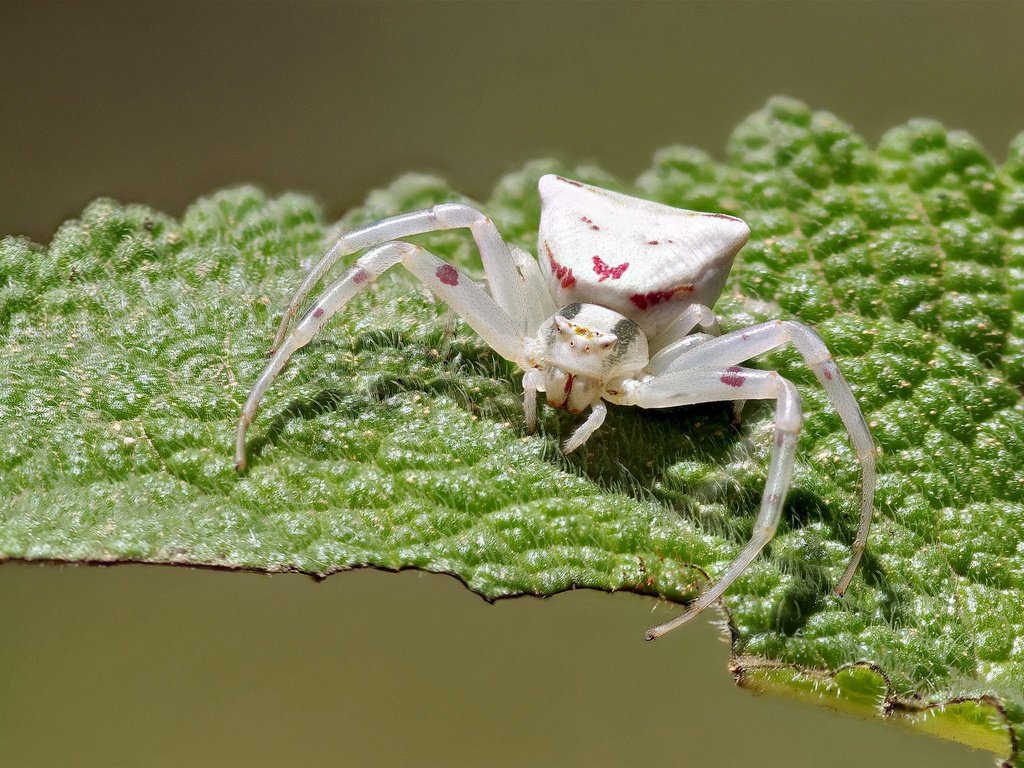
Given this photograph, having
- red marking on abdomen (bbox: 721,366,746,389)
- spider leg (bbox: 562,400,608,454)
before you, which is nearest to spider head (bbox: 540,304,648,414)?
spider leg (bbox: 562,400,608,454)

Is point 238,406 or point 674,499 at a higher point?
point 238,406

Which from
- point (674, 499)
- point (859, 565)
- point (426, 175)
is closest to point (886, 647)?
point (859, 565)

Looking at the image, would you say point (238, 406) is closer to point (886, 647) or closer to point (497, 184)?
point (497, 184)

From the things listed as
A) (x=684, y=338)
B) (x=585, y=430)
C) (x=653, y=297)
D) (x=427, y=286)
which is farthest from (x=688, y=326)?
(x=427, y=286)

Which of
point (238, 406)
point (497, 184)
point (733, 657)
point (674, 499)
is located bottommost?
point (733, 657)

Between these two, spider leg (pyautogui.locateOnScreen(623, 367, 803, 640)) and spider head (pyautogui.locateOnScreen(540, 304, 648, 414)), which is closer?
spider leg (pyautogui.locateOnScreen(623, 367, 803, 640))

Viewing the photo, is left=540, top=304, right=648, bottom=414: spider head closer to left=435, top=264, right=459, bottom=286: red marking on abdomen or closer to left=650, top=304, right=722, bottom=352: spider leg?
left=650, top=304, right=722, bottom=352: spider leg
